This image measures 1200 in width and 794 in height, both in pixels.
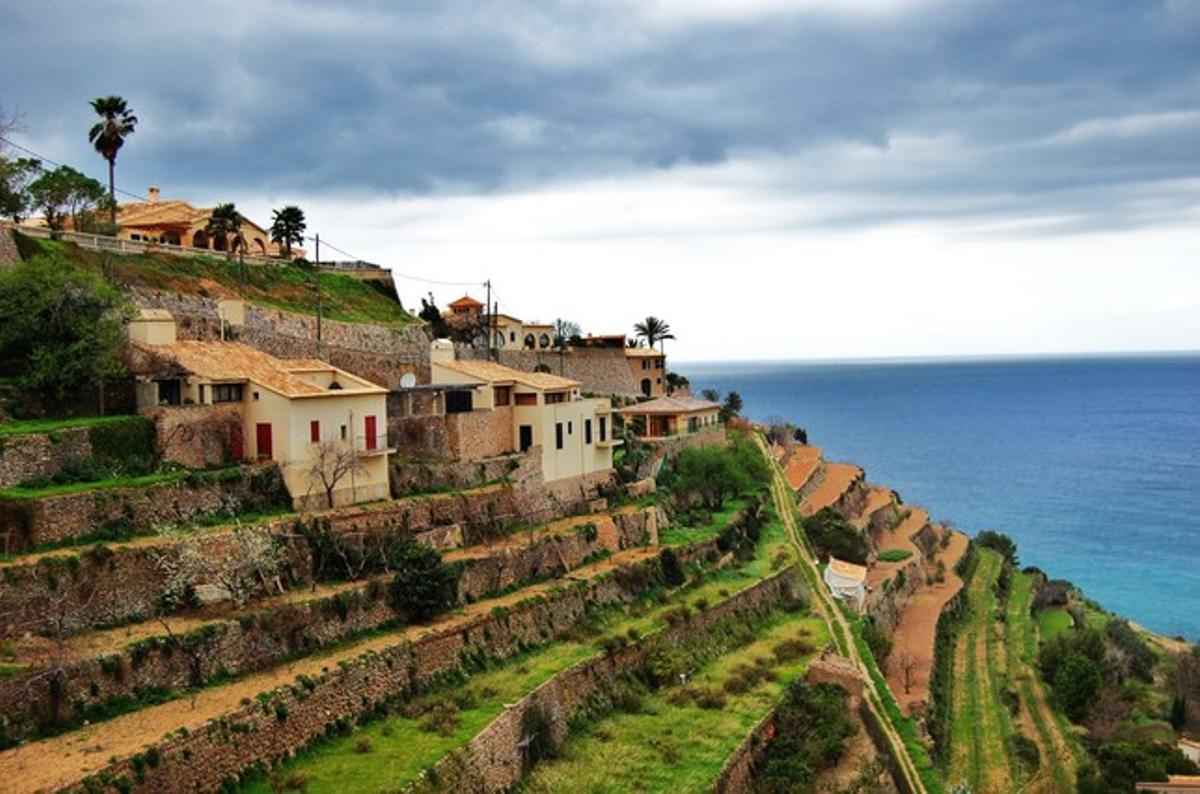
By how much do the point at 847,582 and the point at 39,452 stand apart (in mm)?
34767

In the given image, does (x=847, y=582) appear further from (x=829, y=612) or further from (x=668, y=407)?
(x=668, y=407)

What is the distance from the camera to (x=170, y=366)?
3600 centimetres

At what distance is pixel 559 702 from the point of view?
32625mm

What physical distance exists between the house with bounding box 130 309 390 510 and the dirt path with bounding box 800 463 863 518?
1339 inches

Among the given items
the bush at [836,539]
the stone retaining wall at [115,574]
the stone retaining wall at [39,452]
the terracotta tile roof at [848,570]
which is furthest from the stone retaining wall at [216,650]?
the bush at [836,539]

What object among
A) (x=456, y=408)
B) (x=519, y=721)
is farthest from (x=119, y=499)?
(x=456, y=408)

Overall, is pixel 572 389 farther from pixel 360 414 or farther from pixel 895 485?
pixel 895 485

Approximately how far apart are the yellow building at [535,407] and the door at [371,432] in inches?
262

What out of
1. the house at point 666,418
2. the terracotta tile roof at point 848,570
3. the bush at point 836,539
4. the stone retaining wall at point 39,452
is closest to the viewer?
the stone retaining wall at point 39,452

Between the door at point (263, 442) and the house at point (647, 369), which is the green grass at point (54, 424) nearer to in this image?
the door at point (263, 442)

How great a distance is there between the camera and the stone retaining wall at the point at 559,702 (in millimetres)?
27031

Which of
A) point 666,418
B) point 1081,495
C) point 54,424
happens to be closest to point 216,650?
point 54,424

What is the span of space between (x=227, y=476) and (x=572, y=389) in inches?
759

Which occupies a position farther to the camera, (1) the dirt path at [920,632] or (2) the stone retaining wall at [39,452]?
(1) the dirt path at [920,632]
